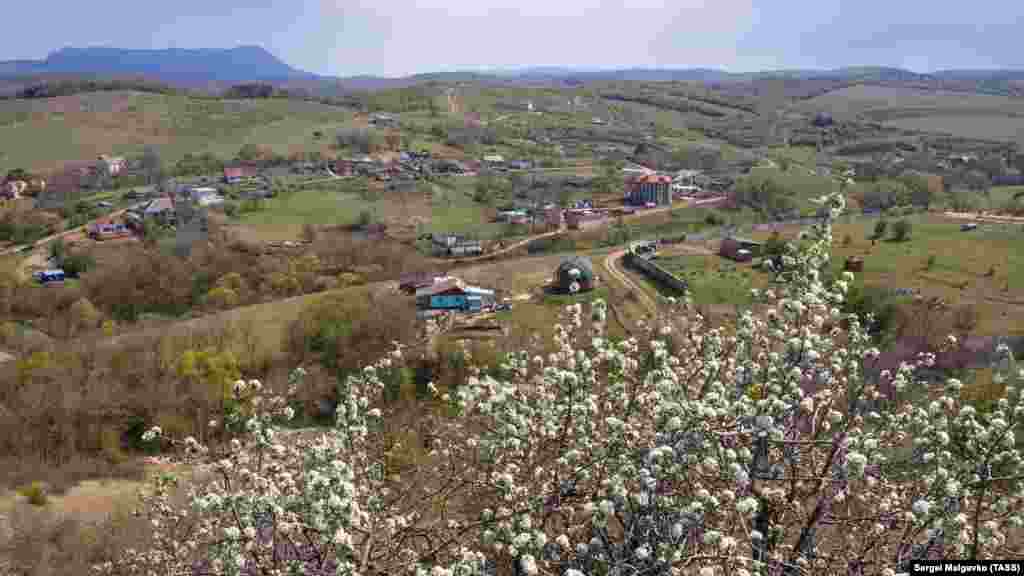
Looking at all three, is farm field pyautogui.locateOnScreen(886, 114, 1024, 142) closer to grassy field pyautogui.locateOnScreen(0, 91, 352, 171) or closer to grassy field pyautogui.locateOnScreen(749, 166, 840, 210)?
grassy field pyautogui.locateOnScreen(749, 166, 840, 210)

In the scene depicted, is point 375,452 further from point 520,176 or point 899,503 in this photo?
point 520,176

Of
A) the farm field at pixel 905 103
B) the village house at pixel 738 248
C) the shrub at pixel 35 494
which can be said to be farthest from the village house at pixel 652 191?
the farm field at pixel 905 103

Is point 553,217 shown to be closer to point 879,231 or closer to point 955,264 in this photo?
point 879,231

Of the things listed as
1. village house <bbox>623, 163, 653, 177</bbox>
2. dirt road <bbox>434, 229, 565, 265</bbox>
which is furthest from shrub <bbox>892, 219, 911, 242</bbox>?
village house <bbox>623, 163, 653, 177</bbox>

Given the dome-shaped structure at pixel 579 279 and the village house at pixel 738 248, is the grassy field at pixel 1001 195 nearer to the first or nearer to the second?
the village house at pixel 738 248

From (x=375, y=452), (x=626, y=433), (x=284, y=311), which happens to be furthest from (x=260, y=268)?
(x=626, y=433)

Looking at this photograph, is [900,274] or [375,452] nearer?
[375,452]
